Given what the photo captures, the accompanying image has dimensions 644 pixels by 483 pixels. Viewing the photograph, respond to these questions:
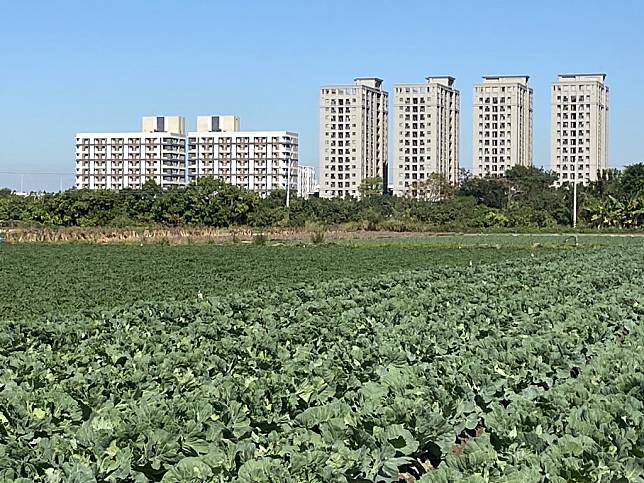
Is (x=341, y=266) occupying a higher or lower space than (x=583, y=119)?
lower

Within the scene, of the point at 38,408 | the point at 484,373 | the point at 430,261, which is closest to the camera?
the point at 38,408

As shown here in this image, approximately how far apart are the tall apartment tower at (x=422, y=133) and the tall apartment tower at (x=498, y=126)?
458cm

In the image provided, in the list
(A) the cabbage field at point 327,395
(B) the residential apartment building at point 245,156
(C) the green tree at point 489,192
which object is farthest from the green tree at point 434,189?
(A) the cabbage field at point 327,395

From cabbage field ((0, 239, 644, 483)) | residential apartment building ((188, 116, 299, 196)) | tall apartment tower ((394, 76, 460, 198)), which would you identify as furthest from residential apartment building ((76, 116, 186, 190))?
cabbage field ((0, 239, 644, 483))

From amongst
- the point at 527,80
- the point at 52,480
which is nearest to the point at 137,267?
the point at 52,480

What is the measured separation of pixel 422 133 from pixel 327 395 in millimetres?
122323

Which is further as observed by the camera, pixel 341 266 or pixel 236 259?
pixel 236 259

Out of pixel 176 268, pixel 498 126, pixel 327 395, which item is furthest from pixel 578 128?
pixel 327 395

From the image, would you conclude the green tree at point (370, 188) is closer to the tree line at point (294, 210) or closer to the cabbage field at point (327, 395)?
the tree line at point (294, 210)

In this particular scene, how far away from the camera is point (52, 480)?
171 inches

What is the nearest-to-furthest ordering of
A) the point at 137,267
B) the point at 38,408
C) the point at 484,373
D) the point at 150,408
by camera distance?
the point at 150,408, the point at 38,408, the point at 484,373, the point at 137,267

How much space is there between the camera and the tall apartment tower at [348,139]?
12700 centimetres

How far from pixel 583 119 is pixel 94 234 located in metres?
87.7

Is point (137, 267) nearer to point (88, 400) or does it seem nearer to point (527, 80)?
point (88, 400)
